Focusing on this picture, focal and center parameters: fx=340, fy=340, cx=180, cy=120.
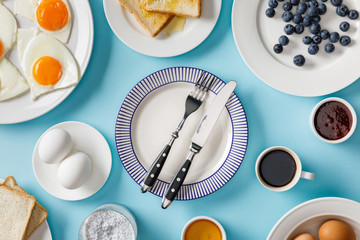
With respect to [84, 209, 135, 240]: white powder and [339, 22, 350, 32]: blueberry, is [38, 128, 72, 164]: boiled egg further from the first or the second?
[339, 22, 350, 32]: blueberry

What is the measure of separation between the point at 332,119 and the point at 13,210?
1337 mm

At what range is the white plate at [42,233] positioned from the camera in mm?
1408

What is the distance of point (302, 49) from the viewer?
54.5 inches

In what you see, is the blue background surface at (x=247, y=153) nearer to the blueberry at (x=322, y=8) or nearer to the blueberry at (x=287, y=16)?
the blueberry at (x=287, y=16)

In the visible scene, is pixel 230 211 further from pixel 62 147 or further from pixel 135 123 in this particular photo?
pixel 62 147

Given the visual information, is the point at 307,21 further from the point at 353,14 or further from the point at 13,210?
the point at 13,210

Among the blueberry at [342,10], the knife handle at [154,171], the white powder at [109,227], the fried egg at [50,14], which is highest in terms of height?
the blueberry at [342,10]

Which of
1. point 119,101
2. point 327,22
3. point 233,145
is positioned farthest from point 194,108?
point 327,22

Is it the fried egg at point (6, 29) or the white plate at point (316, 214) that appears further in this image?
the fried egg at point (6, 29)

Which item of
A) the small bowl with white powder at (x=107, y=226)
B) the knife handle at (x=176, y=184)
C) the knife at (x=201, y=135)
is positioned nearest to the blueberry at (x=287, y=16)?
the knife at (x=201, y=135)

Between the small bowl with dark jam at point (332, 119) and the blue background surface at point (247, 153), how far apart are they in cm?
8

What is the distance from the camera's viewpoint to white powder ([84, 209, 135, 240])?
1.31 meters

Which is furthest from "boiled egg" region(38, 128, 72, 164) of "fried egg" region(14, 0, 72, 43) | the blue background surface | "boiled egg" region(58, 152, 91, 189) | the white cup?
the white cup

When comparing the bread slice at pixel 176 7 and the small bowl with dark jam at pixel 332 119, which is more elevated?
the bread slice at pixel 176 7
